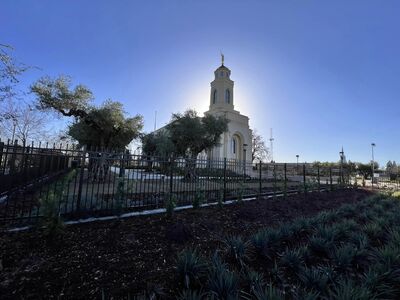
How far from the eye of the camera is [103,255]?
12.4ft

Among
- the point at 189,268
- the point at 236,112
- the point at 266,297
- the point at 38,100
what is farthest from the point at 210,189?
the point at 236,112

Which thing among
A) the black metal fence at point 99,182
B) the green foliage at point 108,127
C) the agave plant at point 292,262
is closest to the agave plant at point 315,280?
the agave plant at point 292,262

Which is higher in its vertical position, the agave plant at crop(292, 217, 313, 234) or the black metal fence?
the black metal fence

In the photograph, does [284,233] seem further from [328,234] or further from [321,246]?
[328,234]

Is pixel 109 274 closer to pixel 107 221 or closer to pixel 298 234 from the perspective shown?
pixel 107 221

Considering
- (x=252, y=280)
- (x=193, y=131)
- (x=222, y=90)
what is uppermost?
(x=222, y=90)

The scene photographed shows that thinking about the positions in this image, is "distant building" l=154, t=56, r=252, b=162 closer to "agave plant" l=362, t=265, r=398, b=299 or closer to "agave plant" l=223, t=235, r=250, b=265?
"agave plant" l=223, t=235, r=250, b=265

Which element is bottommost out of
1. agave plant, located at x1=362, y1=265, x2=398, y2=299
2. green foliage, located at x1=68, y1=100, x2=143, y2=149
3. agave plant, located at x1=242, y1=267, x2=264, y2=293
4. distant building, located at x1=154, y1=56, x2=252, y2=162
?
agave plant, located at x1=242, y1=267, x2=264, y2=293

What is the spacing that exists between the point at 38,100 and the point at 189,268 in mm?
14140

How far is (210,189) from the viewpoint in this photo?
9.23 m

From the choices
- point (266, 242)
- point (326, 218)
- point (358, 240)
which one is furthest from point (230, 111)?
point (266, 242)

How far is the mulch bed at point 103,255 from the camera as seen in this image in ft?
9.68

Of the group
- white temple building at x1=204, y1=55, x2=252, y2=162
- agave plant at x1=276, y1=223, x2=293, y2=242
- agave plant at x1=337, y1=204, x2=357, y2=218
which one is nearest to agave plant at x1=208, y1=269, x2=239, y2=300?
agave plant at x1=276, y1=223, x2=293, y2=242

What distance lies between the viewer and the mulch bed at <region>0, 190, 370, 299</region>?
295cm
